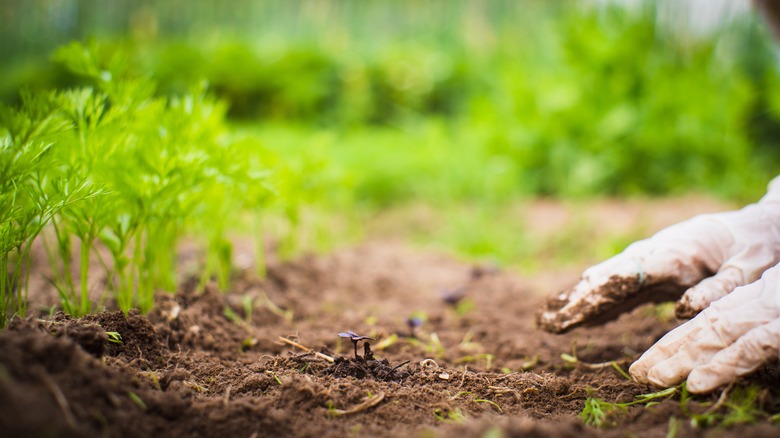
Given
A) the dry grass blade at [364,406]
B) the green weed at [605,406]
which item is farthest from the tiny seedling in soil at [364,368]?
the green weed at [605,406]

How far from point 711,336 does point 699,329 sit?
4 centimetres

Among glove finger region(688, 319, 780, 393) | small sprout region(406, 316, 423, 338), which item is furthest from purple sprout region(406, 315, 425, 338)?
glove finger region(688, 319, 780, 393)

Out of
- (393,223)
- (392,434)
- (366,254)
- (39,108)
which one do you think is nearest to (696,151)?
(393,223)

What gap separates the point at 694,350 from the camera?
131cm

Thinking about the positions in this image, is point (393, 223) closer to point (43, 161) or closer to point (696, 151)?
point (696, 151)

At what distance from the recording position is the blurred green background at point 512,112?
4180 millimetres

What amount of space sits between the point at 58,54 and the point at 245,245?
1.70 metres

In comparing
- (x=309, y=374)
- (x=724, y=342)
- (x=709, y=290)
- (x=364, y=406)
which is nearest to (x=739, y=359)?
(x=724, y=342)

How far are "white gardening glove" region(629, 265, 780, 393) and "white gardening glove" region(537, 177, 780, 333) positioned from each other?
154 millimetres

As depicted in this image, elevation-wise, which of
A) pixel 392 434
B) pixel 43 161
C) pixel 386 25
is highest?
pixel 386 25

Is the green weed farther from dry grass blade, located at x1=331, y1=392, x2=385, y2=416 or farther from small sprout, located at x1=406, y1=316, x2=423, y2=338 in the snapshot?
small sprout, located at x1=406, y1=316, x2=423, y2=338

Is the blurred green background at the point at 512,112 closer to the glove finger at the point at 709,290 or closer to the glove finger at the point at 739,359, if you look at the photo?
the glove finger at the point at 709,290

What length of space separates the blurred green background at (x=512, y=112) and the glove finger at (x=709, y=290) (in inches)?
58.9

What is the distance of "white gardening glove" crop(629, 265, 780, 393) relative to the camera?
3.95 ft
